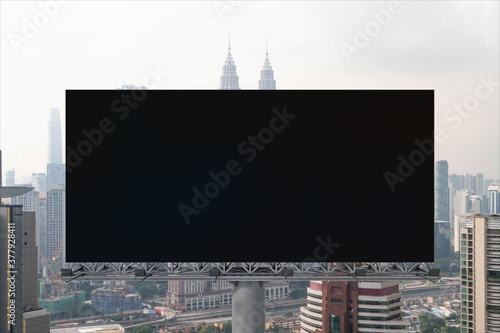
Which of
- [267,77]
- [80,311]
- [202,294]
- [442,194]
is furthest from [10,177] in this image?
[442,194]

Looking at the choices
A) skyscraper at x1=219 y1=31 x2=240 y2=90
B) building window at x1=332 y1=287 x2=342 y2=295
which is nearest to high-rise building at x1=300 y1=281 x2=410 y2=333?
building window at x1=332 y1=287 x2=342 y2=295

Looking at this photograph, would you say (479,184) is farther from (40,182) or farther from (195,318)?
(40,182)

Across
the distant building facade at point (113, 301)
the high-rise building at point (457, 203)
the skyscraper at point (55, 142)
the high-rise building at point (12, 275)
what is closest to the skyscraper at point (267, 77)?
the distant building facade at point (113, 301)

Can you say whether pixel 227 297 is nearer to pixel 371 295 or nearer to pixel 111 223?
pixel 371 295

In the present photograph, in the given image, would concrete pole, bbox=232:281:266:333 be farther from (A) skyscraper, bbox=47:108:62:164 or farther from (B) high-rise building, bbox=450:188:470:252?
(A) skyscraper, bbox=47:108:62:164

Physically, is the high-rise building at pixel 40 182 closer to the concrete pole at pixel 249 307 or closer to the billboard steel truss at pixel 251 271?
the billboard steel truss at pixel 251 271

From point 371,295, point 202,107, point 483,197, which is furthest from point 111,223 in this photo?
Result: point 483,197
